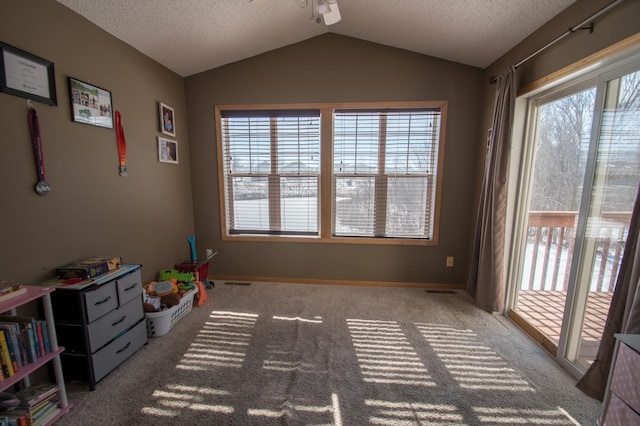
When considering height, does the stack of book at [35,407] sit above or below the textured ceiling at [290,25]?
below

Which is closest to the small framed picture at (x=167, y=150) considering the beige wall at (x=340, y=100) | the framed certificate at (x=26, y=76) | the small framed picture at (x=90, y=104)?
the beige wall at (x=340, y=100)

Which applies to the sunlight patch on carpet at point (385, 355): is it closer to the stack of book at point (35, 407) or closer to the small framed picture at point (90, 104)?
the stack of book at point (35, 407)

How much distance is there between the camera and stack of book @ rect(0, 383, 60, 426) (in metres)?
1.17

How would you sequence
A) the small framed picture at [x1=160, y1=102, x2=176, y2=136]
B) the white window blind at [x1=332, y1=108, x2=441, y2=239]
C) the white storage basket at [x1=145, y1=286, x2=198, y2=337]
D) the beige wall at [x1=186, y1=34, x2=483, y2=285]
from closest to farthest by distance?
the white storage basket at [x1=145, y1=286, x2=198, y2=337] < the small framed picture at [x1=160, y1=102, x2=176, y2=136] < the beige wall at [x1=186, y1=34, x2=483, y2=285] < the white window blind at [x1=332, y1=108, x2=441, y2=239]

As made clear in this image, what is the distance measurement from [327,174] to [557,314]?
2448 mm

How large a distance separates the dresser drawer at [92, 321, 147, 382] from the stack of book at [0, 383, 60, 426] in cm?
21

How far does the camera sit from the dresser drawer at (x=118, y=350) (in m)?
1.57

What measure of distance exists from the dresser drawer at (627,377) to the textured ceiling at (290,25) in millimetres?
2063

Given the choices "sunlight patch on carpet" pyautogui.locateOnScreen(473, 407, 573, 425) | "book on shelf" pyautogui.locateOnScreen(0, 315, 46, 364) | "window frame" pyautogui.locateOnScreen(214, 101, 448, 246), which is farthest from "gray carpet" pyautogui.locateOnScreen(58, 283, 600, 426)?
"window frame" pyautogui.locateOnScreen(214, 101, 448, 246)

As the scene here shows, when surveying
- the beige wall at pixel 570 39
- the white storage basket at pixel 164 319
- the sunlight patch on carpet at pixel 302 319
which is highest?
the beige wall at pixel 570 39

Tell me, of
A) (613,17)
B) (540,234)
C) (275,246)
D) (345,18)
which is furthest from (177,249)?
(613,17)

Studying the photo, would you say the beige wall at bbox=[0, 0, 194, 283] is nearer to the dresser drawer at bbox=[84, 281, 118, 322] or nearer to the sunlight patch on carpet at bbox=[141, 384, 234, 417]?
the dresser drawer at bbox=[84, 281, 118, 322]

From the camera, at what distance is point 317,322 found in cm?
229

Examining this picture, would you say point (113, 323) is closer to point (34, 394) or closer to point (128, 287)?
point (128, 287)
